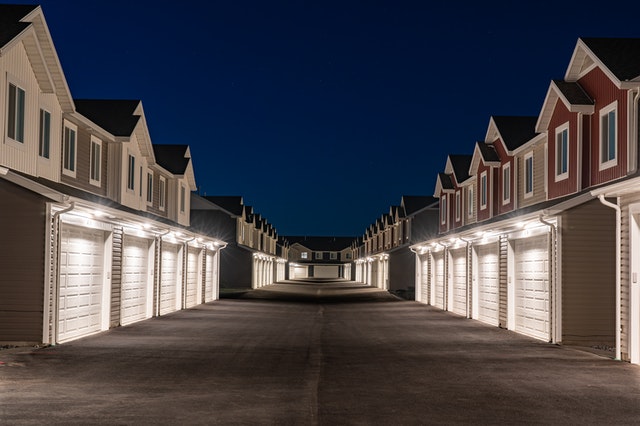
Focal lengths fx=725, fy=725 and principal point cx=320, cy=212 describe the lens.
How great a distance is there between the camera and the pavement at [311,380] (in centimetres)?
921

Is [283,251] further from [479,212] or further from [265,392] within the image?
[265,392]

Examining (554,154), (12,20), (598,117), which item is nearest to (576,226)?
(598,117)

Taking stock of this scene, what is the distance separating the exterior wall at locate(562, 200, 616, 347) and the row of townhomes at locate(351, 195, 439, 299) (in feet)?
78.5

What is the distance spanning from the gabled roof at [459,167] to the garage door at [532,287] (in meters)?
16.2

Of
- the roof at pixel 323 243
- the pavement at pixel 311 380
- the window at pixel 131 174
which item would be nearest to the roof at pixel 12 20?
the pavement at pixel 311 380

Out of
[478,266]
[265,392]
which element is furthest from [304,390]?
[478,266]

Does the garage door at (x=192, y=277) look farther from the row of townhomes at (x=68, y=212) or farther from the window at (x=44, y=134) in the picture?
the window at (x=44, y=134)

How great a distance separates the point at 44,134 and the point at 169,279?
9.95 metres

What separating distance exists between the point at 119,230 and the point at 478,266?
42.4 feet

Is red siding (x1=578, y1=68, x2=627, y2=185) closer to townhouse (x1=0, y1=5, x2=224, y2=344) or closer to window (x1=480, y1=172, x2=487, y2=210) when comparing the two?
window (x1=480, y1=172, x2=487, y2=210)

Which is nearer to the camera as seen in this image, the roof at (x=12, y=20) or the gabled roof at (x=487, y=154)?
the roof at (x=12, y=20)

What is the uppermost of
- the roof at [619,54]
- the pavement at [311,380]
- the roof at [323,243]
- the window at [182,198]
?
the roof at [619,54]

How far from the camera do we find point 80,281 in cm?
1811

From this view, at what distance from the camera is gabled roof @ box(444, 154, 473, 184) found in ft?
123
